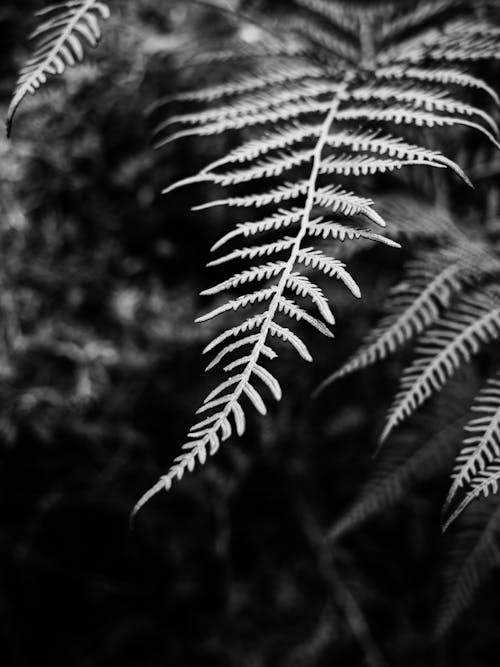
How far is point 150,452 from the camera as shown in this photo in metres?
1.60

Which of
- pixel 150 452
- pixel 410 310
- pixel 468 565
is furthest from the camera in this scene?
pixel 150 452

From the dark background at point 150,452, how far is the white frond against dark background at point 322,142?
16cm

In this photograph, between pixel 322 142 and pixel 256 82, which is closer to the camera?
pixel 322 142

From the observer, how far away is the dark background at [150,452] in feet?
5.00

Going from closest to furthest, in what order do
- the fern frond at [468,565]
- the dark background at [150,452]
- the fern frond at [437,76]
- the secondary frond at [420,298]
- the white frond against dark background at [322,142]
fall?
the white frond against dark background at [322,142] → the fern frond at [437,76] → the secondary frond at [420,298] → the fern frond at [468,565] → the dark background at [150,452]

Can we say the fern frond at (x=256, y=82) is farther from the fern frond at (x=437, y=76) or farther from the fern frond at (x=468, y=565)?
the fern frond at (x=468, y=565)

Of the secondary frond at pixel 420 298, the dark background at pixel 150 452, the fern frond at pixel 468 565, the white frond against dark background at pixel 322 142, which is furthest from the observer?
the dark background at pixel 150 452

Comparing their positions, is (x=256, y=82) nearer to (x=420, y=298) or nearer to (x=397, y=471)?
(x=420, y=298)

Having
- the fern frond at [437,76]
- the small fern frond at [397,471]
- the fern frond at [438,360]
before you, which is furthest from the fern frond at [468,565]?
the fern frond at [437,76]

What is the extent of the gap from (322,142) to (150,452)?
105 cm

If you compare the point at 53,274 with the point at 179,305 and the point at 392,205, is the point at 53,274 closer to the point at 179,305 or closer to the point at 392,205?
the point at 179,305

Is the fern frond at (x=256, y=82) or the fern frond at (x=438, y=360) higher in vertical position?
the fern frond at (x=256, y=82)

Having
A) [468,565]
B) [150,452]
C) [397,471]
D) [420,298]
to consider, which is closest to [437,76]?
[420,298]

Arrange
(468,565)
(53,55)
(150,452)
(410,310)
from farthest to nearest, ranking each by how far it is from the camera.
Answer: (150,452) → (468,565) → (410,310) → (53,55)
